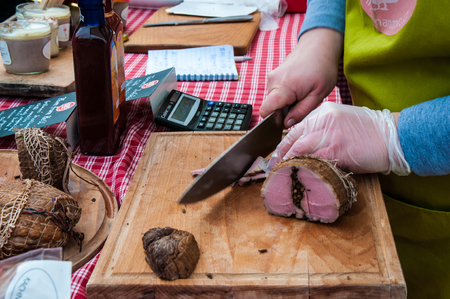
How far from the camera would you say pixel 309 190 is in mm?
1301

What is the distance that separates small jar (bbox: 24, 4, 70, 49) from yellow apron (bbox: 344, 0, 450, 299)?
5.75 ft

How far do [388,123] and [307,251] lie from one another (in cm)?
Result: 54

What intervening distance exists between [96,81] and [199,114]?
0.58 m

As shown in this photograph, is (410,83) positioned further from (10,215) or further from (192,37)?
(192,37)

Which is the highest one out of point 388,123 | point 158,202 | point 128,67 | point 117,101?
point 388,123

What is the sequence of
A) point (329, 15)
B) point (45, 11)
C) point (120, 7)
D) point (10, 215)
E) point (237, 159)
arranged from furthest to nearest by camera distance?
point (120, 7)
point (45, 11)
point (329, 15)
point (237, 159)
point (10, 215)

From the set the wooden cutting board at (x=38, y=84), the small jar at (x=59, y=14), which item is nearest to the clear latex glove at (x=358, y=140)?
Answer: the wooden cutting board at (x=38, y=84)

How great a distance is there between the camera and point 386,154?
1.37 m

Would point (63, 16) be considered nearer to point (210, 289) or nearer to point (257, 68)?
point (257, 68)

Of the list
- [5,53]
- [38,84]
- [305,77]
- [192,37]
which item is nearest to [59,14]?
[5,53]

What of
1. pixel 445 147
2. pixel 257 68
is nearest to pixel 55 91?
pixel 257 68

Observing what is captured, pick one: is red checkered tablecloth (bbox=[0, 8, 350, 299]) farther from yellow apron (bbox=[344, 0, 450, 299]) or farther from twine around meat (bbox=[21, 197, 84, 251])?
yellow apron (bbox=[344, 0, 450, 299])

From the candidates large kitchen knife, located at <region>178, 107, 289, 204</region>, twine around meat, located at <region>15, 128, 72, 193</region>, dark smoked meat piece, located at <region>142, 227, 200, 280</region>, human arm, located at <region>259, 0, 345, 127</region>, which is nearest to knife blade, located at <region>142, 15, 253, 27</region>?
human arm, located at <region>259, 0, 345, 127</region>

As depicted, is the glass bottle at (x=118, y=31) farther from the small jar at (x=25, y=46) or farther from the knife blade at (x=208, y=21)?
the knife blade at (x=208, y=21)
